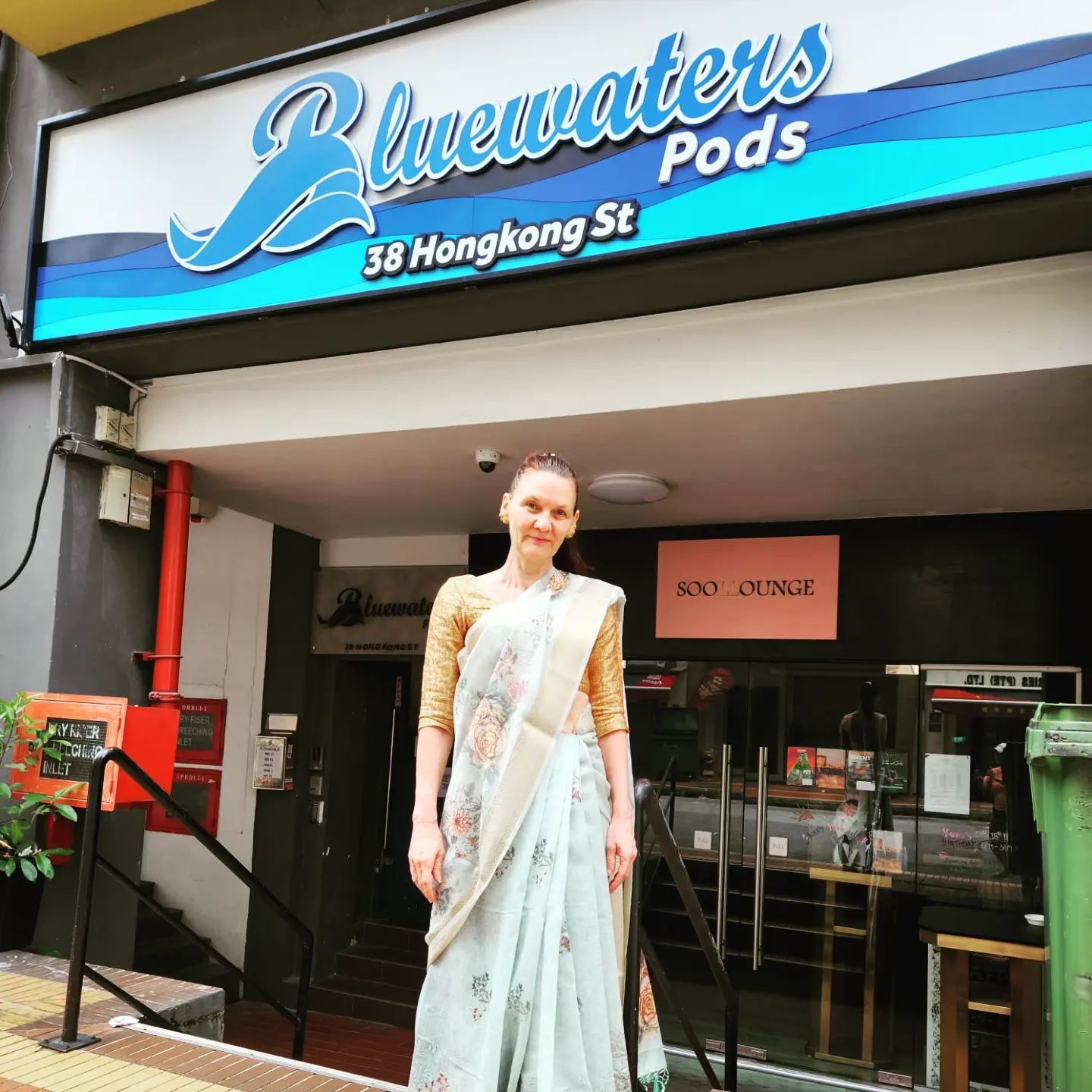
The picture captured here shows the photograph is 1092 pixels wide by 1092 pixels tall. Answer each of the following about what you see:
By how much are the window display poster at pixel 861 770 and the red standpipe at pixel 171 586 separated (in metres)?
3.42

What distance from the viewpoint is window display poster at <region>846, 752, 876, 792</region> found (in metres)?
4.98

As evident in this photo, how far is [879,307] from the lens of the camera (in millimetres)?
3244

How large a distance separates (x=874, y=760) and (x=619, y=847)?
3295 millimetres

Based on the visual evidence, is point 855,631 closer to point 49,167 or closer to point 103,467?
point 103,467

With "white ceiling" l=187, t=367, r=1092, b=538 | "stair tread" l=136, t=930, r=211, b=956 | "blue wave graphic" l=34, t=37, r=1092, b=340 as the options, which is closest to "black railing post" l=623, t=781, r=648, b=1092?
"white ceiling" l=187, t=367, r=1092, b=538

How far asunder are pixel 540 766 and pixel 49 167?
4.23 m

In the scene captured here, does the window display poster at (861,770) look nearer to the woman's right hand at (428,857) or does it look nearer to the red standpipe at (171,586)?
the red standpipe at (171,586)

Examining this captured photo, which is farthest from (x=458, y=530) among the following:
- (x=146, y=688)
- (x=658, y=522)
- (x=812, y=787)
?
(x=812, y=787)

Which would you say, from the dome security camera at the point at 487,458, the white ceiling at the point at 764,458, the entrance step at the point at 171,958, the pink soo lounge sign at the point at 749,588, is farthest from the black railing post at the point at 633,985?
the entrance step at the point at 171,958

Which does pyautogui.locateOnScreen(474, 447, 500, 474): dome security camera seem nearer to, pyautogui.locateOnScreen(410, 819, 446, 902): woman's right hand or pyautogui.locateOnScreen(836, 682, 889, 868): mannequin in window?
pyautogui.locateOnScreen(836, 682, 889, 868): mannequin in window

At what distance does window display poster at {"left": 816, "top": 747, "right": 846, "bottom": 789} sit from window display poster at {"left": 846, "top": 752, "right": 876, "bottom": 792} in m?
0.03

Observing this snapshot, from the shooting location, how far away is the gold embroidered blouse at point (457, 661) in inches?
83.0

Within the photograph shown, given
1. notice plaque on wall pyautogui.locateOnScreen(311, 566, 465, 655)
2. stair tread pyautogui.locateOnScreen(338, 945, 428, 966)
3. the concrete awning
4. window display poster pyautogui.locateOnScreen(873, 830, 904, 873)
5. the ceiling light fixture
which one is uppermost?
the concrete awning

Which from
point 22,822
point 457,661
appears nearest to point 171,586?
point 22,822
